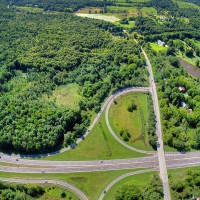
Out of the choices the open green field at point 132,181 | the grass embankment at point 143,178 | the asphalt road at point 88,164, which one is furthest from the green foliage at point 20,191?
the grass embankment at point 143,178

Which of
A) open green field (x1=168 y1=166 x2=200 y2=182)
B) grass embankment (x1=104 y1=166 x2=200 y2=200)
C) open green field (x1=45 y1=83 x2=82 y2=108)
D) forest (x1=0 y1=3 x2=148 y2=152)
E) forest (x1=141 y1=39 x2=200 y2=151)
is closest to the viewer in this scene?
grass embankment (x1=104 y1=166 x2=200 y2=200)

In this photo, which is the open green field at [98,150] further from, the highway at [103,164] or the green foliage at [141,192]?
the green foliage at [141,192]

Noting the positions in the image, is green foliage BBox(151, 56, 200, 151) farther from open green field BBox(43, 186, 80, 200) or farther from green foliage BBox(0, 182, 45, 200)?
green foliage BBox(0, 182, 45, 200)

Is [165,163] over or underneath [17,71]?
underneath

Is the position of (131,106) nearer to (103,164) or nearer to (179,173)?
(103,164)

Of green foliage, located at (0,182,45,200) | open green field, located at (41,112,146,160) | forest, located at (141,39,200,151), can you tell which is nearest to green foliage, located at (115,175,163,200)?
open green field, located at (41,112,146,160)

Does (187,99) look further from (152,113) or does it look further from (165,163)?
(165,163)

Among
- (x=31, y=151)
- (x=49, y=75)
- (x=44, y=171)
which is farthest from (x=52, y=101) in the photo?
(x=44, y=171)
